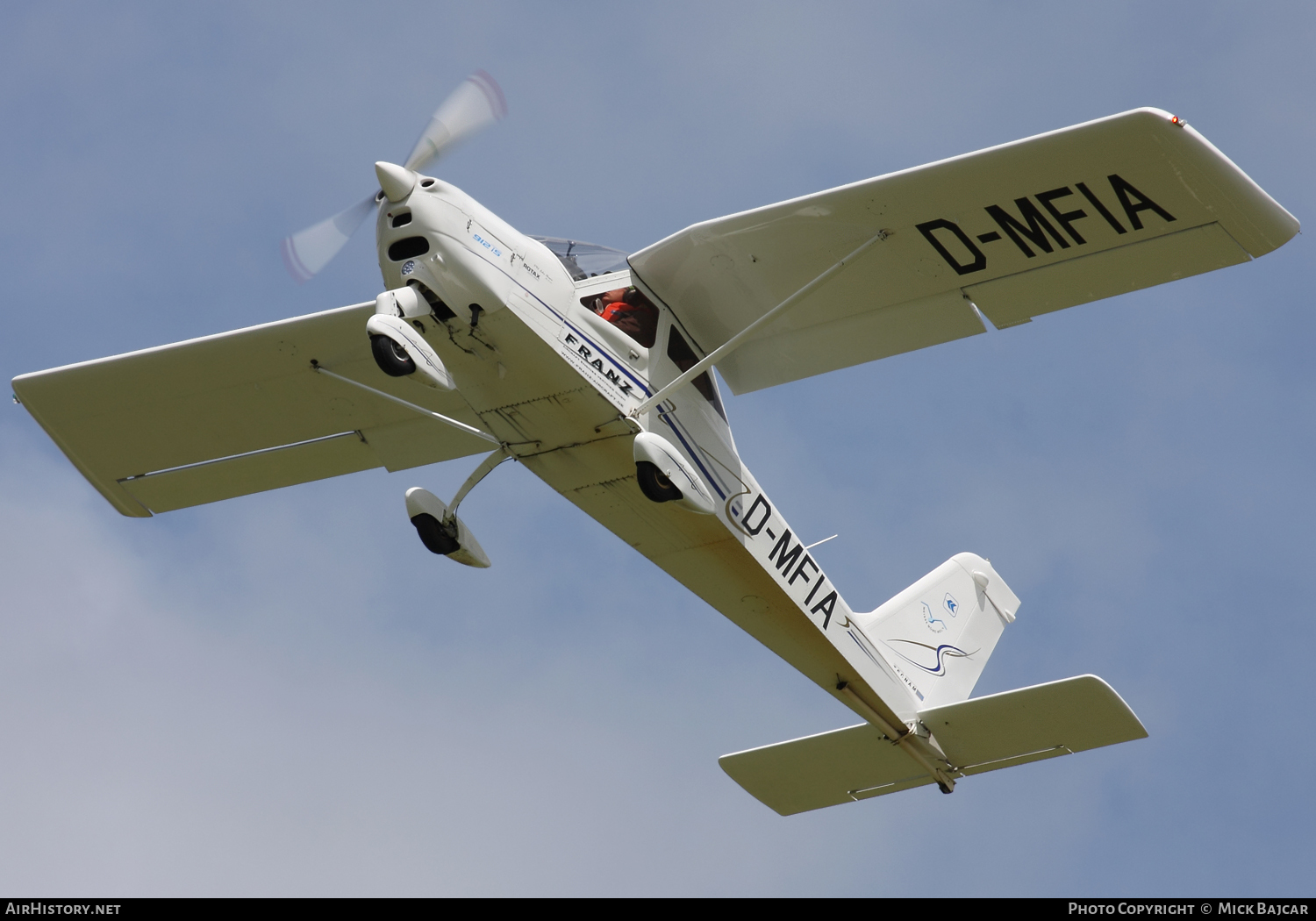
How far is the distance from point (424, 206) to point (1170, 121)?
4.88 metres

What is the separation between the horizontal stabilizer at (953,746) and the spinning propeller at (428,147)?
19.2ft

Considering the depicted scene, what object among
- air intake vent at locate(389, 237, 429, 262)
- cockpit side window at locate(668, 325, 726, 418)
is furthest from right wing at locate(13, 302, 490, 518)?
air intake vent at locate(389, 237, 429, 262)

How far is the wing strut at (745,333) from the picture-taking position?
38.6 feet

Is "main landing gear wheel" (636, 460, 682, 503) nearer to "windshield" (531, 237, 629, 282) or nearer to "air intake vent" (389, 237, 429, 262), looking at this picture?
"windshield" (531, 237, 629, 282)

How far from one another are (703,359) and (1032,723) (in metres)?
3.99

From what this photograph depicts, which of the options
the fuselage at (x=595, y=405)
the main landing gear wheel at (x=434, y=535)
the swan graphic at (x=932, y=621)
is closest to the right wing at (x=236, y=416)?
the main landing gear wheel at (x=434, y=535)

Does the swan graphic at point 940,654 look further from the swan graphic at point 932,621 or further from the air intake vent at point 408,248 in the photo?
the air intake vent at point 408,248

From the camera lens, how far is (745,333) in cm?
1189

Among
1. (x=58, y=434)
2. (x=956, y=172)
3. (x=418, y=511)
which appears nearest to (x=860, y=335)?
(x=956, y=172)

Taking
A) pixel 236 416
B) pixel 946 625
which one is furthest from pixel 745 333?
pixel 946 625

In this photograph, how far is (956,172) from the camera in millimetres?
11484

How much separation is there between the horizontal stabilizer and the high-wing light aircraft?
0.07 ft

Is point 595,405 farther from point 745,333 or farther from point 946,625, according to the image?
point 946,625

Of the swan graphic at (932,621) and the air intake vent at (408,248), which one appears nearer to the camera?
the air intake vent at (408,248)
